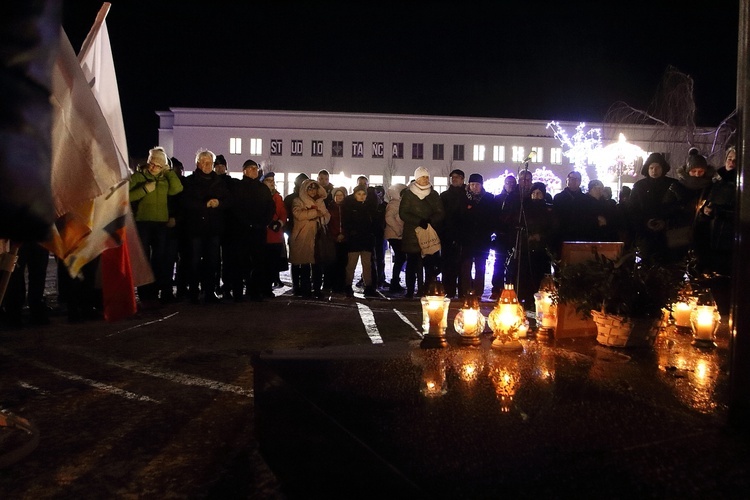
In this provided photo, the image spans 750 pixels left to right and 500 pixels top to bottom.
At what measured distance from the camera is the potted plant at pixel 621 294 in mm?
3947

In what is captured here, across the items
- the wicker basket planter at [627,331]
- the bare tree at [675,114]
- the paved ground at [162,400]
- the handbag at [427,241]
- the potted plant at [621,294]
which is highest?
the bare tree at [675,114]

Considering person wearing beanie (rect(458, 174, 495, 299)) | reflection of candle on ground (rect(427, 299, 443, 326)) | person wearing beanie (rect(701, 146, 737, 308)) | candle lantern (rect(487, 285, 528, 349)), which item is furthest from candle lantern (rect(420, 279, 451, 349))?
person wearing beanie (rect(458, 174, 495, 299))

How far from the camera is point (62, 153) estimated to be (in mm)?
2941

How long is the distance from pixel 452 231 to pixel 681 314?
5.84 metres

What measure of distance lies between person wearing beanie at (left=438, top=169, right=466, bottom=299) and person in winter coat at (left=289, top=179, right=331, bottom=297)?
202cm

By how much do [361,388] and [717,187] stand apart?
6.17 m

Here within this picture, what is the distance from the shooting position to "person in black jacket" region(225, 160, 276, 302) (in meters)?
9.80

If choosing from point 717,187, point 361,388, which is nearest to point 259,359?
point 361,388

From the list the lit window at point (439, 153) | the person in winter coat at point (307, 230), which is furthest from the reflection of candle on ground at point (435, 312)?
the lit window at point (439, 153)

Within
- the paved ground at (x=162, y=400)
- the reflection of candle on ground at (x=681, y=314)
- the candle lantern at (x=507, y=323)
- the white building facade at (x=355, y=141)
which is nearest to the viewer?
the paved ground at (x=162, y=400)

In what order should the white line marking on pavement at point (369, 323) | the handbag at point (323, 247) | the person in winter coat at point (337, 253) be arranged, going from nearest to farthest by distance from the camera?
the white line marking on pavement at point (369, 323), the handbag at point (323, 247), the person in winter coat at point (337, 253)

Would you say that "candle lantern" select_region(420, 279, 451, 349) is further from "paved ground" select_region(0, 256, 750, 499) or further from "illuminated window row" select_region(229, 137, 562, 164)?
"illuminated window row" select_region(229, 137, 562, 164)

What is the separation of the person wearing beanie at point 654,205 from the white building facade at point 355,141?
5000 centimetres

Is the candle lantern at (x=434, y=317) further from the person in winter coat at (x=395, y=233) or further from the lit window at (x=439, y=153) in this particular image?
the lit window at (x=439, y=153)
